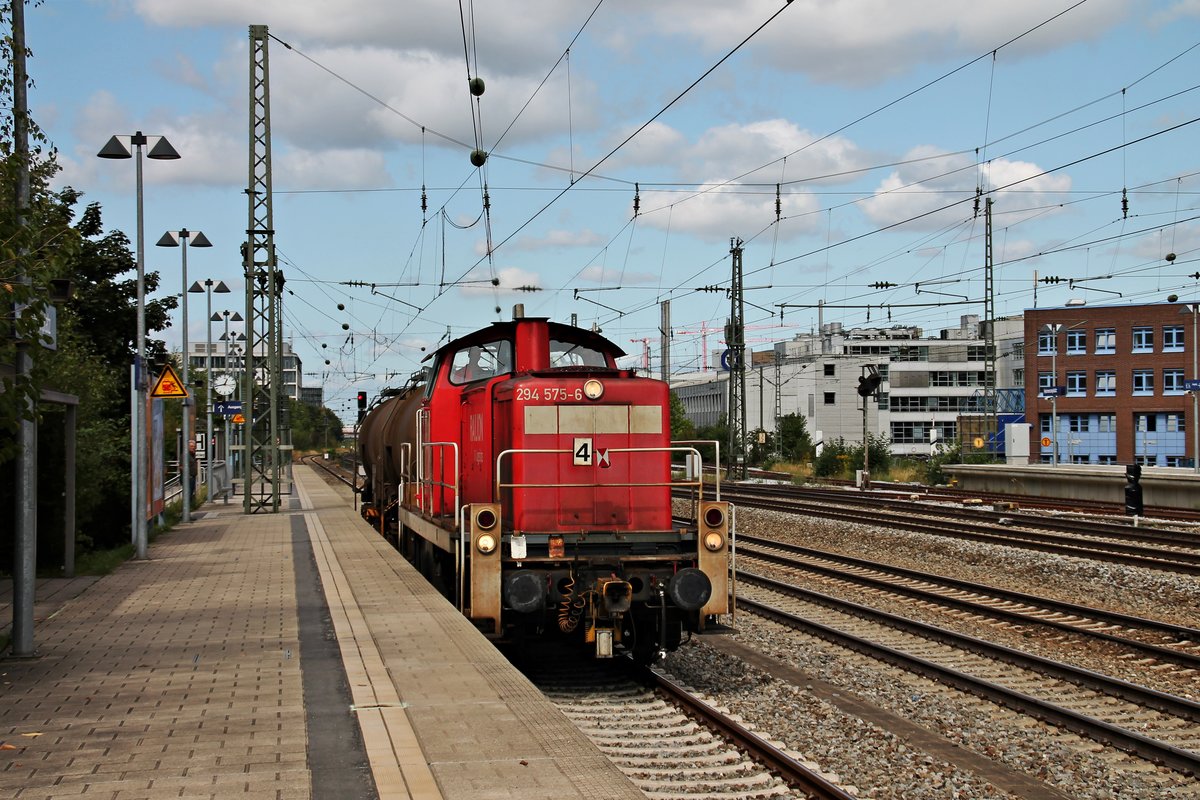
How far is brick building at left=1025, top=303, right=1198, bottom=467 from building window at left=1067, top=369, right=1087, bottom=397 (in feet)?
0.19

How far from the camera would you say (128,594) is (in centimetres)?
1374

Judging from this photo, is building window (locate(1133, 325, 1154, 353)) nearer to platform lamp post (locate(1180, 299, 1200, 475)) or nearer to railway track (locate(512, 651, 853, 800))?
platform lamp post (locate(1180, 299, 1200, 475))

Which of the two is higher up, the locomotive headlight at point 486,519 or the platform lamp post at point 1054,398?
the platform lamp post at point 1054,398

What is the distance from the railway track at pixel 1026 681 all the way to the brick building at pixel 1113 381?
51.7m

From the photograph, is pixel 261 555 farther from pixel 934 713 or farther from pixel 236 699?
pixel 934 713

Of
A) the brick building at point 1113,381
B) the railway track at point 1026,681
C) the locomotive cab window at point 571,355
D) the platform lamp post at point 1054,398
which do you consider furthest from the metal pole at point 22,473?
the brick building at point 1113,381

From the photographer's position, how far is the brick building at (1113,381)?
62.8 meters

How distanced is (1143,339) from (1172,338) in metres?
1.50

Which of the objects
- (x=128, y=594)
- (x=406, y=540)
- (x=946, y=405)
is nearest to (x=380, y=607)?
(x=128, y=594)

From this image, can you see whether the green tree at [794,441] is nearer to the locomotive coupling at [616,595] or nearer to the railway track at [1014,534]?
the railway track at [1014,534]

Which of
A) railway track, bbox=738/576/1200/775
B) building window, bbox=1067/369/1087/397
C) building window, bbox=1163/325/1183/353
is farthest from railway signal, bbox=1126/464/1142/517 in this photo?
building window, bbox=1067/369/1087/397

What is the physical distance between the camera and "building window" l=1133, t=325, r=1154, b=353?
6372 centimetres

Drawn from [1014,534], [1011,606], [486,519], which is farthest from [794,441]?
[486,519]

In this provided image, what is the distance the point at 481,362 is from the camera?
12.0 metres
